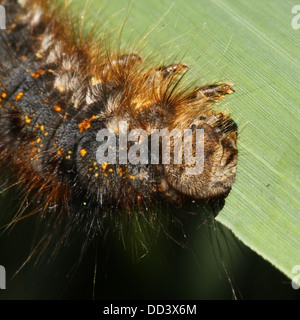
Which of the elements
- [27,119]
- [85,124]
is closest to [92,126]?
[85,124]

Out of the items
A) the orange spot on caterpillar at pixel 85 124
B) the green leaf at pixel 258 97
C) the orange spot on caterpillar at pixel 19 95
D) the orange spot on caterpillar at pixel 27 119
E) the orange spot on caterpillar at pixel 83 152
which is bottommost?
the orange spot on caterpillar at pixel 27 119

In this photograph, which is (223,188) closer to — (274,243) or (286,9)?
(274,243)

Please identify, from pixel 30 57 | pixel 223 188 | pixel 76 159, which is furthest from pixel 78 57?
pixel 223 188

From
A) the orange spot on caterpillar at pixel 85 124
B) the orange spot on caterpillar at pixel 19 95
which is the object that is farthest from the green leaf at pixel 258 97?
the orange spot on caterpillar at pixel 19 95

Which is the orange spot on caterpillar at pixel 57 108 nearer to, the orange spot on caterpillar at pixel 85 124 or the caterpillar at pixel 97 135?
the caterpillar at pixel 97 135

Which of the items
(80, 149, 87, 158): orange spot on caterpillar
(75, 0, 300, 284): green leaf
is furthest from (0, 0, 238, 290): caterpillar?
(75, 0, 300, 284): green leaf

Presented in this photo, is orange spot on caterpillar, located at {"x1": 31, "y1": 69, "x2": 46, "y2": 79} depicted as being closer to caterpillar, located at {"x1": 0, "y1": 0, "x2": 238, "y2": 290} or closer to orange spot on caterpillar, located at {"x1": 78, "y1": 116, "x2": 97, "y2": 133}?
caterpillar, located at {"x1": 0, "y1": 0, "x2": 238, "y2": 290}
